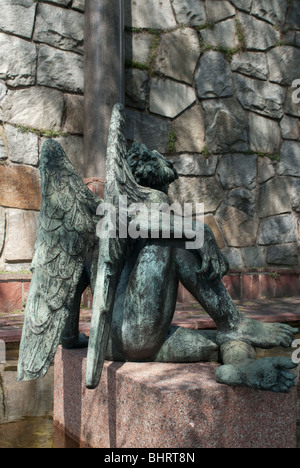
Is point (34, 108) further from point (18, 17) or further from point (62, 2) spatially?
point (62, 2)

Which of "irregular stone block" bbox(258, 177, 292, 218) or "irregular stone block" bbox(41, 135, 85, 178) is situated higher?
"irregular stone block" bbox(41, 135, 85, 178)

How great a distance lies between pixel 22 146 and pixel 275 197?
3.40 m

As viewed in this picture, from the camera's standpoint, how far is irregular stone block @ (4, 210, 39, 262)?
480 cm

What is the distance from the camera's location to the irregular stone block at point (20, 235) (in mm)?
4801

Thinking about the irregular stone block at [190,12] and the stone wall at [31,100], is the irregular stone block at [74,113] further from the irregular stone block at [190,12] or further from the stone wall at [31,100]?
the irregular stone block at [190,12]

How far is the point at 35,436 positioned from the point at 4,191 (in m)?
3.25

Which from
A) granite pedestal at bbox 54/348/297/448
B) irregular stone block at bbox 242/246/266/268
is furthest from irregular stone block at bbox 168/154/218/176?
granite pedestal at bbox 54/348/297/448

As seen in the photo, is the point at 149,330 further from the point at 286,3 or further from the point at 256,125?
the point at 286,3

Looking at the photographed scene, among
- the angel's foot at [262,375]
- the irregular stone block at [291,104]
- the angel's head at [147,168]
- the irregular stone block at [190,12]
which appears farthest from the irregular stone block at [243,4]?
the angel's foot at [262,375]

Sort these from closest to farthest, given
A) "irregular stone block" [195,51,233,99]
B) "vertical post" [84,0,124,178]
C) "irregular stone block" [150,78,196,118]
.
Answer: "vertical post" [84,0,124,178]
"irregular stone block" [150,78,196,118]
"irregular stone block" [195,51,233,99]

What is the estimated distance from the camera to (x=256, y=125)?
643 cm

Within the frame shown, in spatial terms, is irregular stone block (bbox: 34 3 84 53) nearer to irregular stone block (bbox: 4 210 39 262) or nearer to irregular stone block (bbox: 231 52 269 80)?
irregular stone block (bbox: 4 210 39 262)

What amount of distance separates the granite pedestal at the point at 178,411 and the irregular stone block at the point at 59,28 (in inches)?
166

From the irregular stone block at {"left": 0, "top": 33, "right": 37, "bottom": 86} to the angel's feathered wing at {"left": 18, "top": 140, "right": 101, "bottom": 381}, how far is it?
3393 millimetres
